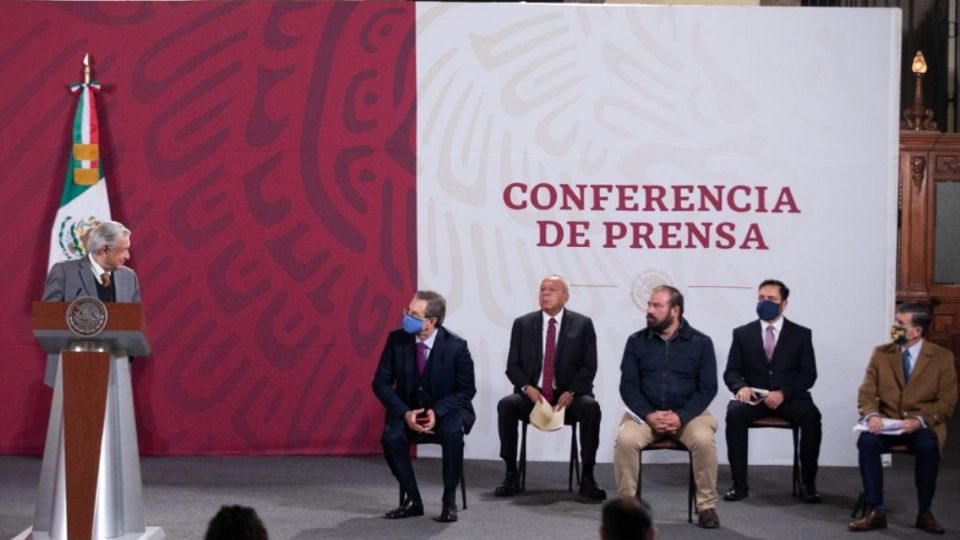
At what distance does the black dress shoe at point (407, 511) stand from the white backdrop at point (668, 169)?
4.96ft

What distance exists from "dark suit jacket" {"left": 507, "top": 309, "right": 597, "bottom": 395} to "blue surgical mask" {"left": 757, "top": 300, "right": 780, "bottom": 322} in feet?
2.74

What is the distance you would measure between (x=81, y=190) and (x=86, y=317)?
2656 mm

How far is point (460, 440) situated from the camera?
21.7ft

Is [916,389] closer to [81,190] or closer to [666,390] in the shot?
[666,390]

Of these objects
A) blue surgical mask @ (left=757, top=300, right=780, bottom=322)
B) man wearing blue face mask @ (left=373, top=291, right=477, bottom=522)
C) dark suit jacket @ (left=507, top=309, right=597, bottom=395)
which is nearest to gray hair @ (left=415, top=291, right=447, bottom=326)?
man wearing blue face mask @ (left=373, top=291, right=477, bottom=522)

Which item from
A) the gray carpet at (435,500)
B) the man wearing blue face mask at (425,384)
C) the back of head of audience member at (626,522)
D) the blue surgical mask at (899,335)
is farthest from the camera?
the man wearing blue face mask at (425,384)

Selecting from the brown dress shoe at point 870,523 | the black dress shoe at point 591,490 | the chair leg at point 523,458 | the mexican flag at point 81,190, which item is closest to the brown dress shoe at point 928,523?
the brown dress shoe at point 870,523

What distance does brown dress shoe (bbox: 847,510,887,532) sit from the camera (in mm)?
6242

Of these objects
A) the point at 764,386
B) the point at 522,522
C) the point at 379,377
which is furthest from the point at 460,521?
the point at 764,386

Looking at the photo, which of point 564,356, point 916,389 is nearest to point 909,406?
point 916,389

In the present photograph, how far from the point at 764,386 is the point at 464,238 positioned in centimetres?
187

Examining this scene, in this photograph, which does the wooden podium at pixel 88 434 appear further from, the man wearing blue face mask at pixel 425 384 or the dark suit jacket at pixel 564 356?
the dark suit jacket at pixel 564 356

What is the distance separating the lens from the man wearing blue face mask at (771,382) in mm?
6996

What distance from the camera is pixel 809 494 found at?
6.98 meters
